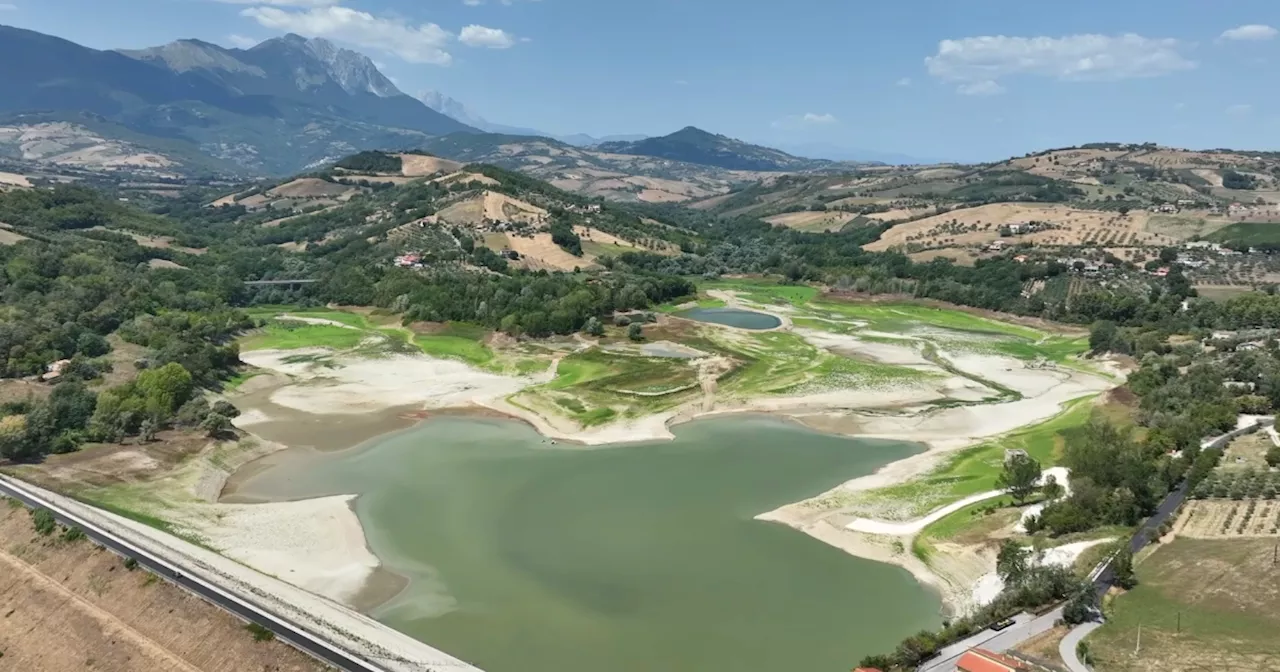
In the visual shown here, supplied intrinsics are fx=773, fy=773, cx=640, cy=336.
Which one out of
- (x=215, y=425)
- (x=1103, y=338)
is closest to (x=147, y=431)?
(x=215, y=425)

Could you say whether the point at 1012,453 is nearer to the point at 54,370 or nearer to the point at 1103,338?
the point at 1103,338

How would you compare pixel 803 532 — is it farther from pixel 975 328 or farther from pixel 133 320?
pixel 133 320

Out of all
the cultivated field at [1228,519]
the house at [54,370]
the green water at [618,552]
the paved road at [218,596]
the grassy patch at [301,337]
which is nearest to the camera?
the paved road at [218,596]

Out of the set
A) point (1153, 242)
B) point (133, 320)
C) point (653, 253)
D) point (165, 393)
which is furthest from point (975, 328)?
point (133, 320)

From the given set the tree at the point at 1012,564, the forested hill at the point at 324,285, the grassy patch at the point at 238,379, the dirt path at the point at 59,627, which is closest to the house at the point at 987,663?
the tree at the point at 1012,564

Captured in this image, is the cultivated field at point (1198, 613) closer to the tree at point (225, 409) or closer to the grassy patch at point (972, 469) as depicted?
the grassy patch at point (972, 469)

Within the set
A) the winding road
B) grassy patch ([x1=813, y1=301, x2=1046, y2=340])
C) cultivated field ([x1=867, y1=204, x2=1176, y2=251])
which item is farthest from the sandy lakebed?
cultivated field ([x1=867, y1=204, x2=1176, y2=251])
